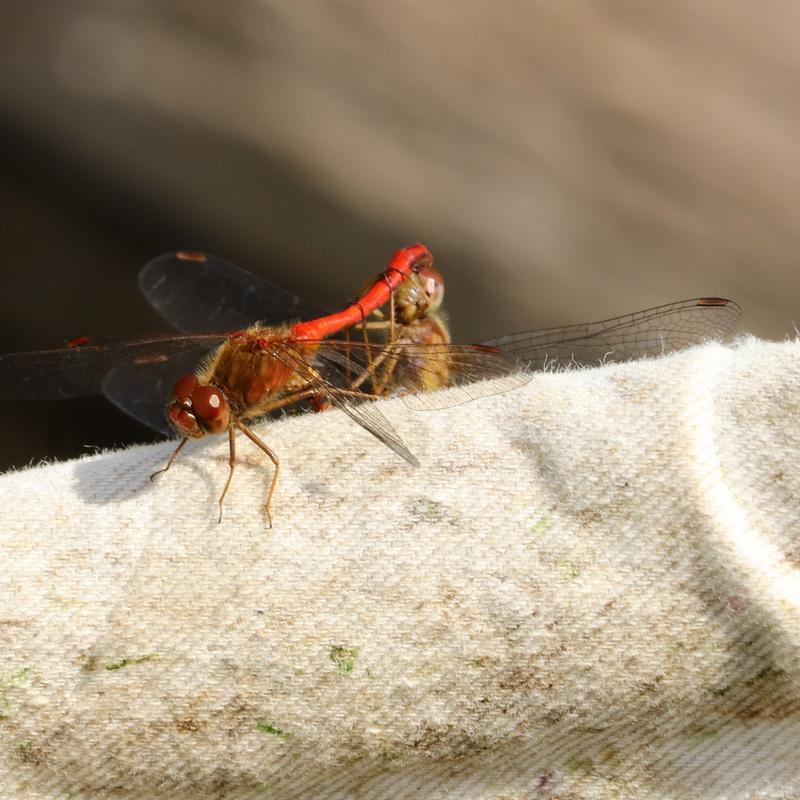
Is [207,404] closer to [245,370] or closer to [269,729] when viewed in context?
[245,370]

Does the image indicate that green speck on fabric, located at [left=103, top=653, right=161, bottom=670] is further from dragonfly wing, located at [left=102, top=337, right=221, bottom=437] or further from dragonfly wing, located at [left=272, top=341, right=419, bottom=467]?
dragonfly wing, located at [left=102, top=337, right=221, bottom=437]

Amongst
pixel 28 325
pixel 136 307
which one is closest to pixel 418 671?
pixel 136 307

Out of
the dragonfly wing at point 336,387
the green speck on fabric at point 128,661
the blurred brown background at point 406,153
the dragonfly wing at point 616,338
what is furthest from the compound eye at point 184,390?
the blurred brown background at point 406,153

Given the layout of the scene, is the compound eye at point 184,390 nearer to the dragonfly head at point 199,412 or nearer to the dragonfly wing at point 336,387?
the dragonfly head at point 199,412

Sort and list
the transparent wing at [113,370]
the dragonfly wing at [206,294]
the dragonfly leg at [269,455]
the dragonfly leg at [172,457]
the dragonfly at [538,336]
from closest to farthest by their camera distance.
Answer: the dragonfly leg at [269,455] < the dragonfly leg at [172,457] < the dragonfly at [538,336] < the transparent wing at [113,370] < the dragonfly wing at [206,294]

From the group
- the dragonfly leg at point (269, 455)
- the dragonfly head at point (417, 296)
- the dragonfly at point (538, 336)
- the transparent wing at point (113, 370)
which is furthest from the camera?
the dragonfly head at point (417, 296)

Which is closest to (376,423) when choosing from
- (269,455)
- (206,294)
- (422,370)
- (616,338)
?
(269,455)
